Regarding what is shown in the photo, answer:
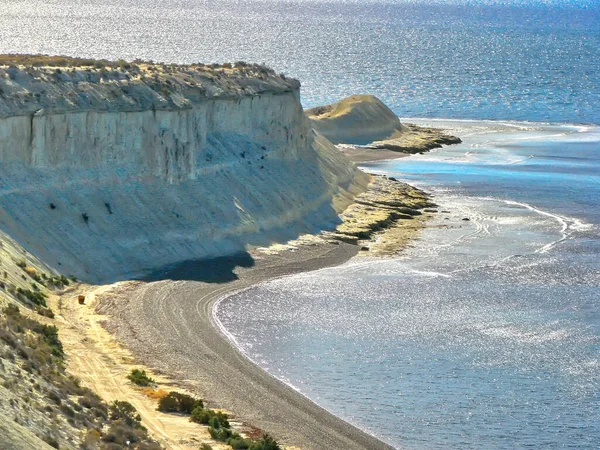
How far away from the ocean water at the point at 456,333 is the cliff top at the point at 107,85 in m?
10.5

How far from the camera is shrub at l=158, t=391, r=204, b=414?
108 ft

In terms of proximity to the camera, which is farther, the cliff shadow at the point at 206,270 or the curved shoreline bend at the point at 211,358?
the cliff shadow at the point at 206,270

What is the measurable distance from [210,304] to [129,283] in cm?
330

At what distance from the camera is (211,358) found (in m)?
38.6

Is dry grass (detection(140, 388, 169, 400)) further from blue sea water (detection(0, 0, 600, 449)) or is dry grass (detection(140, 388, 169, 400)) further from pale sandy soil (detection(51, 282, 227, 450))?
blue sea water (detection(0, 0, 600, 449))

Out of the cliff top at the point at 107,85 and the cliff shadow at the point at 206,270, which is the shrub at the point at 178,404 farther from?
the cliff top at the point at 107,85

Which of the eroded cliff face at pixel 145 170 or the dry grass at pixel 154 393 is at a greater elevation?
the eroded cliff face at pixel 145 170

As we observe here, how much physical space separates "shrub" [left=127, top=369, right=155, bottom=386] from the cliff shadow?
471 inches

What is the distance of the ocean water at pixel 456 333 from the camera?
1368 inches

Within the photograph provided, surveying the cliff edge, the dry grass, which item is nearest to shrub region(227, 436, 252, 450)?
the dry grass

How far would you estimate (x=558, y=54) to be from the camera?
194750mm

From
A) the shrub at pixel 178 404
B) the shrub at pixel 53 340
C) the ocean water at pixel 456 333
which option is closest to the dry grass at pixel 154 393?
the shrub at pixel 178 404

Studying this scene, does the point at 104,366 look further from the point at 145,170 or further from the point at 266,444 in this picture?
the point at 145,170

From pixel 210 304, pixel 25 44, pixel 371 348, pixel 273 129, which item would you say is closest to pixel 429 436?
pixel 371 348
